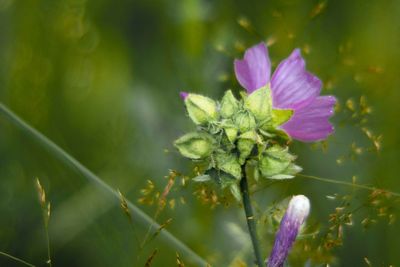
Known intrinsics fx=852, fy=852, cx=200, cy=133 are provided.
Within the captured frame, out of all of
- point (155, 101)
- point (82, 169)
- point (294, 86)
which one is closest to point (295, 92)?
point (294, 86)

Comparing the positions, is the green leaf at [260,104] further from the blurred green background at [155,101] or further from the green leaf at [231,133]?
the blurred green background at [155,101]

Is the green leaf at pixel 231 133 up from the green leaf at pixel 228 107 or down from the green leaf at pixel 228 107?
down

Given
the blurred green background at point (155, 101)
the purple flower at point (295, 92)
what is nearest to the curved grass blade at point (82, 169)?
the blurred green background at point (155, 101)

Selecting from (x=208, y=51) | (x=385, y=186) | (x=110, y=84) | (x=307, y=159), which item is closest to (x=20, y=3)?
(x=110, y=84)

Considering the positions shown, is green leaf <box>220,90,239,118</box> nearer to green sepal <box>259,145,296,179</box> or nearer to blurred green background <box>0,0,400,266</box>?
green sepal <box>259,145,296,179</box>

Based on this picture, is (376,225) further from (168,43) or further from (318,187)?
(168,43)

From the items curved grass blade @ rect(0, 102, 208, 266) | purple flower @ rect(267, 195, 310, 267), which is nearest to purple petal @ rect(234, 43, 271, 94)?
purple flower @ rect(267, 195, 310, 267)
